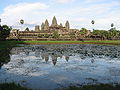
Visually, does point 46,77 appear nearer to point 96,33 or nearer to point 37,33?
point 96,33

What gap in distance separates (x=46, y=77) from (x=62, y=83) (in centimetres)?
346

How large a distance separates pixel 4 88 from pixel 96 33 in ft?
527

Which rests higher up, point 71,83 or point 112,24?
point 112,24

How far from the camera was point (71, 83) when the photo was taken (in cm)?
1978

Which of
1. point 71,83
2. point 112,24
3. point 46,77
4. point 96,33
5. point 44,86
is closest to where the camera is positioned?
point 44,86

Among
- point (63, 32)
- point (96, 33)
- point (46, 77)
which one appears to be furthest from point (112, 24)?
point (46, 77)

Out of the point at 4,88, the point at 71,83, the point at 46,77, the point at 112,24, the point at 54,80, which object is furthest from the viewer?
the point at 112,24

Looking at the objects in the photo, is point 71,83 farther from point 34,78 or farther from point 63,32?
point 63,32

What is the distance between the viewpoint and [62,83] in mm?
19781

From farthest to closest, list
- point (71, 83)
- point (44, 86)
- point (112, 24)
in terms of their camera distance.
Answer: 1. point (112, 24)
2. point (71, 83)
3. point (44, 86)

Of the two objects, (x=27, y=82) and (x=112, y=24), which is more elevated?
(x=112, y=24)

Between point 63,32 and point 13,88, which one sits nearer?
point 13,88

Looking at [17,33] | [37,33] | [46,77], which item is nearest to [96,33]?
[37,33]

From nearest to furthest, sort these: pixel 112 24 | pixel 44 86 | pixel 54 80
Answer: pixel 44 86
pixel 54 80
pixel 112 24
